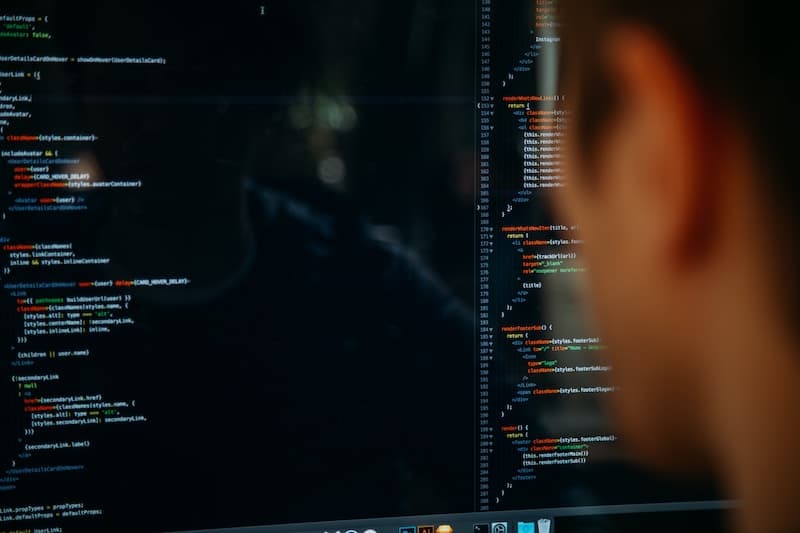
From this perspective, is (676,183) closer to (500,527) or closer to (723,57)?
(723,57)

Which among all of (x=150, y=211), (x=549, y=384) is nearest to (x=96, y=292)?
(x=150, y=211)

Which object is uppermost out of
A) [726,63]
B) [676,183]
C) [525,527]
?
[726,63]

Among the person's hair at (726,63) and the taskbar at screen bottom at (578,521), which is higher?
the person's hair at (726,63)

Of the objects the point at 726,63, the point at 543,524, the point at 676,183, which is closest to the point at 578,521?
the point at 543,524

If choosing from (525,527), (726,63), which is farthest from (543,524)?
(726,63)

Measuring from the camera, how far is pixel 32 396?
Answer: 3.96 feet

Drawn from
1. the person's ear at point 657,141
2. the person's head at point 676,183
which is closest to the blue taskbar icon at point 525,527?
the person's head at point 676,183

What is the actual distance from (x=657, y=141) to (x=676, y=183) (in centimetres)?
7

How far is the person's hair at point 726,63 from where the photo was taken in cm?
129

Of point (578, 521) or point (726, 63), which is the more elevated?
point (726, 63)

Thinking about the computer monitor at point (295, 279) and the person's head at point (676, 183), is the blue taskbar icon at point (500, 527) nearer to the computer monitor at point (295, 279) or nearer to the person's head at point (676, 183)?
the computer monitor at point (295, 279)

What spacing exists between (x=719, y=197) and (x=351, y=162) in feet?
1.78

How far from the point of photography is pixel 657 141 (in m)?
1.31

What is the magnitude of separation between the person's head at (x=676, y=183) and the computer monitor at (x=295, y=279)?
0.14 ft
